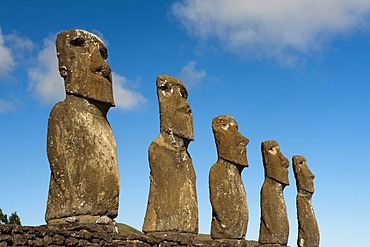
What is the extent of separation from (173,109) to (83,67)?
301cm

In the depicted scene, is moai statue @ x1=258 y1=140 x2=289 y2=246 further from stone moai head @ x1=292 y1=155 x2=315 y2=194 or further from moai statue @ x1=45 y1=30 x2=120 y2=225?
moai statue @ x1=45 y1=30 x2=120 y2=225

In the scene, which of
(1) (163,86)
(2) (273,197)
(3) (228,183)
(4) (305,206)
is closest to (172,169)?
(1) (163,86)

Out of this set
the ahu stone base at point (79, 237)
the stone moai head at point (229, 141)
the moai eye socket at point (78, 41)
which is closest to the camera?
the ahu stone base at point (79, 237)

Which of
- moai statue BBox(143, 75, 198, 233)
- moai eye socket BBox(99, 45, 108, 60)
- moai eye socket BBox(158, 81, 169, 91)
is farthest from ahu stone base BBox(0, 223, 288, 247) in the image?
moai eye socket BBox(99, 45, 108, 60)

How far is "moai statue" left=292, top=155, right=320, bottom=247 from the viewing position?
20.2 m

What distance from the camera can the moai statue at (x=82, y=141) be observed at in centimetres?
1093

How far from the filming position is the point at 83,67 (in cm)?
1177

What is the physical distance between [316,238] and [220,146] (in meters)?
5.83

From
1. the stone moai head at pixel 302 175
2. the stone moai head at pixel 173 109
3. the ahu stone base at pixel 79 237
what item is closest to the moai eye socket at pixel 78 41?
the stone moai head at pixel 173 109

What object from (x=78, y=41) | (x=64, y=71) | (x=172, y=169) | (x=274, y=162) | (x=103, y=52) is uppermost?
(x=274, y=162)

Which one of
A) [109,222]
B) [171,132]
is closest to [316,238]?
[171,132]

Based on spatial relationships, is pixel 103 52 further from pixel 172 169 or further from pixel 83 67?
pixel 172 169

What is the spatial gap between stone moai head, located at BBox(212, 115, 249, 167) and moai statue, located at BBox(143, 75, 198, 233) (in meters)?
2.27

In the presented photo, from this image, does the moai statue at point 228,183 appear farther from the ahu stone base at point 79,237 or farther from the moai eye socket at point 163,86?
the moai eye socket at point 163,86
